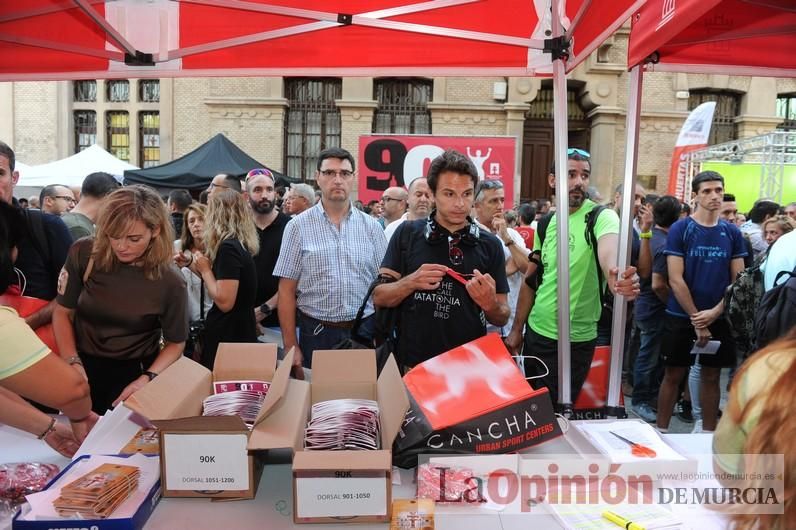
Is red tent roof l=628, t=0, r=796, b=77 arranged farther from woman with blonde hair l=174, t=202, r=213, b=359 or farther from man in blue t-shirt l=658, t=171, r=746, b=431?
woman with blonde hair l=174, t=202, r=213, b=359

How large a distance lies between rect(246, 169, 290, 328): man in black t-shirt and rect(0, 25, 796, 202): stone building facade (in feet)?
42.2

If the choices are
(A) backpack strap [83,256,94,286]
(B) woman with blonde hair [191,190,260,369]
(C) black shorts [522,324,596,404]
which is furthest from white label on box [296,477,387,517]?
(C) black shorts [522,324,596,404]

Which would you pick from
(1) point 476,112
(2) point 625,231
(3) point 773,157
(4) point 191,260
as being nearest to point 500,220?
(2) point 625,231

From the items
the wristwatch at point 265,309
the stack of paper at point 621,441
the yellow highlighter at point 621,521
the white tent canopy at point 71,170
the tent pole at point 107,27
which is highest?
the tent pole at point 107,27

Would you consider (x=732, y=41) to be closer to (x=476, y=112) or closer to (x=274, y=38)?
(x=274, y=38)

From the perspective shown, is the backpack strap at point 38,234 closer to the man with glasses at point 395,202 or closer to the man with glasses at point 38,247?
the man with glasses at point 38,247

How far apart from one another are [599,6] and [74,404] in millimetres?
2359

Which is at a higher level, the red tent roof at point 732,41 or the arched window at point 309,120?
the arched window at point 309,120

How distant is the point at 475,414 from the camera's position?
60.4 inches

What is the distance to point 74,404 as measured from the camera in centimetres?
147

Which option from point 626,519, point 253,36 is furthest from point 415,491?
point 253,36

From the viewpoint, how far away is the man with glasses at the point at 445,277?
2.27m

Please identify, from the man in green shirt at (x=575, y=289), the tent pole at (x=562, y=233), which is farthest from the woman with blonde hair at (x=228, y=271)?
the tent pole at (x=562, y=233)

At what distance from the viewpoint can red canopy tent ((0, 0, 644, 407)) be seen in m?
2.70
